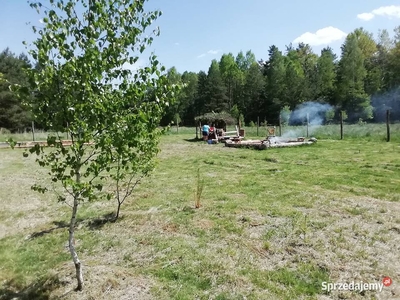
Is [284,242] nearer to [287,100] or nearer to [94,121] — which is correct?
[94,121]

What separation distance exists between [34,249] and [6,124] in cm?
4106

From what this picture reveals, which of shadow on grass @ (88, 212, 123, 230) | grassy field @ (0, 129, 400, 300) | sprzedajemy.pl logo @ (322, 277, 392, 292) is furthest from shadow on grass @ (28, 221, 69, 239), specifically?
sprzedajemy.pl logo @ (322, 277, 392, 292)

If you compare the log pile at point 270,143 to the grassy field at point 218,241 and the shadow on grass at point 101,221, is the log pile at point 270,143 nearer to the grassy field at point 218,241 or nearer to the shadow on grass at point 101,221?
the grassy field at point 218,241

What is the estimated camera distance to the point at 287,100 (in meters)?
47.5

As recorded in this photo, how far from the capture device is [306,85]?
46.3 m

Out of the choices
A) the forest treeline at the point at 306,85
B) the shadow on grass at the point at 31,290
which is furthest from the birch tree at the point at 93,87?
the forest treeline at the point at 306,85

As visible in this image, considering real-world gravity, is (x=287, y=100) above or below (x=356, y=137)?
above

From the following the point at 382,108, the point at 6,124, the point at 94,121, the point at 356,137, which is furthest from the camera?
the point at 382,108

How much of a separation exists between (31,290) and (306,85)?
46.8 m

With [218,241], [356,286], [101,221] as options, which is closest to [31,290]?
[101,221]

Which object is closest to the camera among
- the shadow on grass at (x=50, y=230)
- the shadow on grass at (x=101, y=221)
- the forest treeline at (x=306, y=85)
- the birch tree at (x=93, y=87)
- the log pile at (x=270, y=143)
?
the birch tree at (x=93, y=87)

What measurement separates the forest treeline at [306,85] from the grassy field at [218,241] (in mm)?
32082

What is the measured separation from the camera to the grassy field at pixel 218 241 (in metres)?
3.95

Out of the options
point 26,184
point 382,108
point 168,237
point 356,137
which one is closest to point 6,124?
point 26,184
